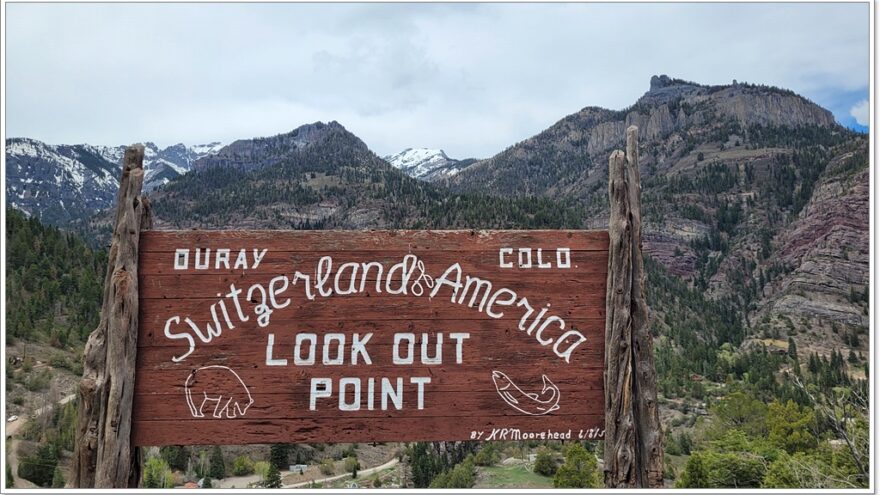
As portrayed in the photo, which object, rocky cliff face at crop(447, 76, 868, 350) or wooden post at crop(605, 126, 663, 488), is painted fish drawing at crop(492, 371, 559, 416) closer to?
wooden post at crop(605, 126, 663, 488)

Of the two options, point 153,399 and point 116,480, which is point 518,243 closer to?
point 153,399

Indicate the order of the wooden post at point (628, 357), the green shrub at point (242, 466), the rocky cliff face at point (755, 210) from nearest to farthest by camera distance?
1. the wooden post at point (628, 357)
2. the green shrub at point (242, 466)
3. the rocky cliff face at point (755, 210)

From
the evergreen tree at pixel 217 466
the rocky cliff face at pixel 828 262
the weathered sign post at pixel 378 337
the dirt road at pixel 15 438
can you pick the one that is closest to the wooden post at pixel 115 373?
the weathered sign post at pixel 378 337

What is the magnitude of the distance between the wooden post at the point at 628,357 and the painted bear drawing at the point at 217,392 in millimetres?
2477

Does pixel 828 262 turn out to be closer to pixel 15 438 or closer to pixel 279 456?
pixel 279 456

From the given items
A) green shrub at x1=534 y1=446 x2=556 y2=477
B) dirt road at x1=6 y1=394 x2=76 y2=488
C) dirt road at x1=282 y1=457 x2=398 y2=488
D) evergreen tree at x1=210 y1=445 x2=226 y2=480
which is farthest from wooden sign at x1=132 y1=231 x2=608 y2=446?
evergreen tree at x1=210 y1=445 x2=226 y2=480

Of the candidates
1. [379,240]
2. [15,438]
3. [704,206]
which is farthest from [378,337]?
[704,206]

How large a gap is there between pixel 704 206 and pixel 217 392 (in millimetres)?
148974

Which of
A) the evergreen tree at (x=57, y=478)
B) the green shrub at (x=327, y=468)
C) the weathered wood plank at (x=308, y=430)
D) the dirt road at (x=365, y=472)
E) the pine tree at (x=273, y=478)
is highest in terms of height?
the weathered wood plank at (x=308, y=430)

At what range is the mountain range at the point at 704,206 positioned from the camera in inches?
4011

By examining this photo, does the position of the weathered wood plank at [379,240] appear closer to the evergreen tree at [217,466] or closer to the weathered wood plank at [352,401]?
the weathered wood plank at [352,401]

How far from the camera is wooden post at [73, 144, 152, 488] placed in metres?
4.22

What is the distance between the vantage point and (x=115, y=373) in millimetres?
4297

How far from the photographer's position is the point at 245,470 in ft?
202
